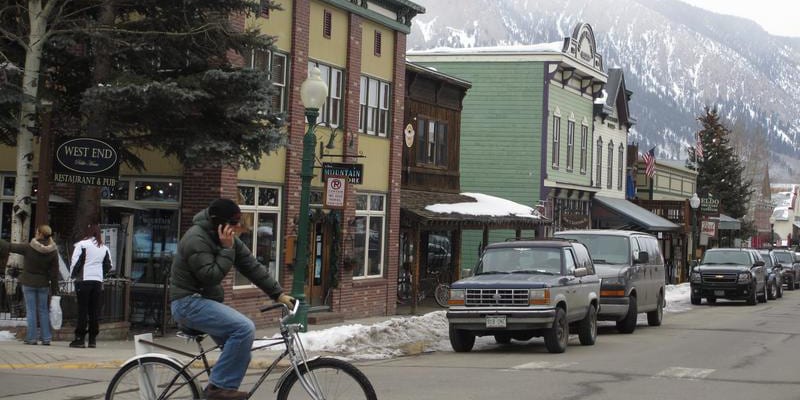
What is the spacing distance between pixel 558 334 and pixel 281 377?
9.78m

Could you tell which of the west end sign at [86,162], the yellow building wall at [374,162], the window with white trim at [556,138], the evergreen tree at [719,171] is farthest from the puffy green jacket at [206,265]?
the evergreen tree at [719,171]

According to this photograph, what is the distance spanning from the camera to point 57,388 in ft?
41.3

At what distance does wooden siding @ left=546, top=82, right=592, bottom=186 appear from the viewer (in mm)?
41188

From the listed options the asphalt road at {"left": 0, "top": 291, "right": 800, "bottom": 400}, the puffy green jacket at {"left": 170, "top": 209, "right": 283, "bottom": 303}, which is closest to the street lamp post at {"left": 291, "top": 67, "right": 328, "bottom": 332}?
the asphalt road at {"left": 0, "top": 291, "right": 800, "bottom": 400}

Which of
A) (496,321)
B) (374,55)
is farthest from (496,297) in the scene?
(374,55)

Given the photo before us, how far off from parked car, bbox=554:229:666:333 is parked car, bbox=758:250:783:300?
16463mm

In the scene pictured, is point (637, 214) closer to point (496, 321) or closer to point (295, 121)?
point (295, 121)

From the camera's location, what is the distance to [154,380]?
348 inches

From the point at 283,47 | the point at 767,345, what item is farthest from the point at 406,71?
the point at 767,345

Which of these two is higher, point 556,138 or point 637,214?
point 556,138

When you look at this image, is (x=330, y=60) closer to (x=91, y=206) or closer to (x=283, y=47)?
(x=283, y=47)

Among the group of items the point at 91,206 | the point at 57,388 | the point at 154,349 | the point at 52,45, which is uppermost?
the point at 52,45

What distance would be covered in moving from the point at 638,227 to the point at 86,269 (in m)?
34.3

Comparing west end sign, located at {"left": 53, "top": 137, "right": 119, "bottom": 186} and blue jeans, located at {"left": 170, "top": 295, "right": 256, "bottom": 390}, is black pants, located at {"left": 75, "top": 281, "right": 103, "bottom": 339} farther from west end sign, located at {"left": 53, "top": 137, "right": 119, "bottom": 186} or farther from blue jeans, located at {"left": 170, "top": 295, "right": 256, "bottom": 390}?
blue jeans, located at {"left": 170, "top": 295, "right": 256, "bottom": 390}
